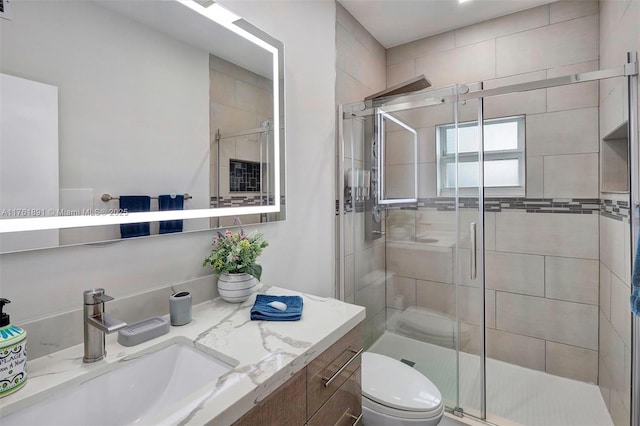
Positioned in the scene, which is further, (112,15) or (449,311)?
(449,311)

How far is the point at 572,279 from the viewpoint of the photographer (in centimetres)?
204

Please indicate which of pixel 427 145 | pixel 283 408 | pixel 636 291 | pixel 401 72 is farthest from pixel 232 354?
pixel 401 72

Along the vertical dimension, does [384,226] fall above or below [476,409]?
above

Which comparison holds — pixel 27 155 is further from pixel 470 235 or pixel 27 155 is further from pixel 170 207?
pixel 470 235

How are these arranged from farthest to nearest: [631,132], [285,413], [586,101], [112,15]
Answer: [586,101] → [631,132] → [112,15] → [285,413]

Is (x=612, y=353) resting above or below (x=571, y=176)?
below

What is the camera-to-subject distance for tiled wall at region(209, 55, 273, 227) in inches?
50.5

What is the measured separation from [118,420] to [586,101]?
2.68 metres

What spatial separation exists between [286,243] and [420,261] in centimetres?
96

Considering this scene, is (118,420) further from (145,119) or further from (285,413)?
(145,119)

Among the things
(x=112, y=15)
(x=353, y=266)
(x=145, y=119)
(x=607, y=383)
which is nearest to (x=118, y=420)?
(x=145, y=119)

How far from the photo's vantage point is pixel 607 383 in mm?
1810

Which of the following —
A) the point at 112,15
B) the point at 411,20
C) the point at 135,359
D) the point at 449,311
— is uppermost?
the point at 411,20

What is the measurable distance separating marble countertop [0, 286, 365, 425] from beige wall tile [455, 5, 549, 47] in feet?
7.62
